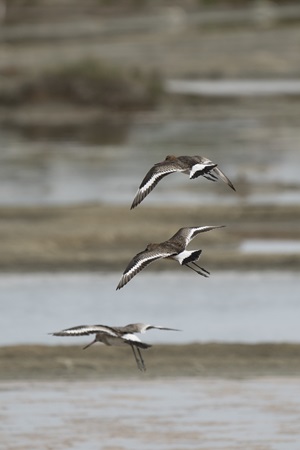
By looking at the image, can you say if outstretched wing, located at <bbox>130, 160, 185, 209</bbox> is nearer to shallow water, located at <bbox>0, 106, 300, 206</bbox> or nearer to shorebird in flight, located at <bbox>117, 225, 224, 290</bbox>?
shorebird in flight, located at <bbox>117, 225, 224, 290</bbox>

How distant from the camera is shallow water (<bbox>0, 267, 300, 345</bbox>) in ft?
60.2

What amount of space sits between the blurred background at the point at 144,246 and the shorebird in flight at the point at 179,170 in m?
2.37

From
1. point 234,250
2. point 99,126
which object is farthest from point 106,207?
point 99,126

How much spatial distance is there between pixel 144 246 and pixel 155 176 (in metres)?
9.66

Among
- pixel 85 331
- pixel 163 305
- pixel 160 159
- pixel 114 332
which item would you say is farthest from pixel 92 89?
pixel 85 331

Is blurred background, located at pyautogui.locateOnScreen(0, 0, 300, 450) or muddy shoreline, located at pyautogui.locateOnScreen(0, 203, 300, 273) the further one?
muddy shoreline, located at pyautogui.locateOnScreen(0, 203, 300, 273)

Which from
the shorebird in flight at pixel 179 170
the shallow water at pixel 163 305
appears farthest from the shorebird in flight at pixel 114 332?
the shallow water at pixel 163 305

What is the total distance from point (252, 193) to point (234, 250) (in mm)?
4364

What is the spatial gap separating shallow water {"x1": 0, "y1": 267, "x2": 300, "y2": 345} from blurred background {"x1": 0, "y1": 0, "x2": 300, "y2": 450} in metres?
0.04

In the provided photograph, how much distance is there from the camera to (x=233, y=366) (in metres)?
16.8

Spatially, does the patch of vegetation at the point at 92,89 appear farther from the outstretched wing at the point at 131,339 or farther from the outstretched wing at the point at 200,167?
the outstretched wing at the point at 131,339

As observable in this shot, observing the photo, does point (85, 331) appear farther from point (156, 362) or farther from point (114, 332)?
point (156, 362)

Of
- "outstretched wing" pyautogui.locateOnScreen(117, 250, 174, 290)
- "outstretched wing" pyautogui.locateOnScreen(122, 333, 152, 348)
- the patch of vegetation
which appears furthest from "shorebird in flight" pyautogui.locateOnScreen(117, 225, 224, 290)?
the patch of vegetation

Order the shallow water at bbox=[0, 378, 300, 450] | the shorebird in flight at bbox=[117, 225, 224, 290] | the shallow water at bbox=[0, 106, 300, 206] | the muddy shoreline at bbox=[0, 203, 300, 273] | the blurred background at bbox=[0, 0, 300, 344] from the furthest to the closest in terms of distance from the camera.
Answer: the shallow water at bbox=[0, 106, 300, 206]
the muddy shoreline at bbox=[0, 203, 300, 273]
the blurred background at bbox=[0, 0, 300, 344]
the shallow water at bbox=[0, 378, 300, 450]
the shorebird in flight at bbox=[117, 225, 224, 290]
